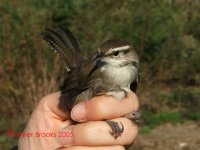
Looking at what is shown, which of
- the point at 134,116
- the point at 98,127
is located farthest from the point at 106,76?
the point at 98,127

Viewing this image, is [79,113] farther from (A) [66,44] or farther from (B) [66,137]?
(A) [66,44]

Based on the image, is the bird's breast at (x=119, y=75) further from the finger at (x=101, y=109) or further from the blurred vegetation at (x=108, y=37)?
the blurred vegetation at (x=108, y=37)

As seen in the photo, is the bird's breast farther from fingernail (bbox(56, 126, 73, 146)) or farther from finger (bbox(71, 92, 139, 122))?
fingernail (bbox(56, 126, 73, 146))

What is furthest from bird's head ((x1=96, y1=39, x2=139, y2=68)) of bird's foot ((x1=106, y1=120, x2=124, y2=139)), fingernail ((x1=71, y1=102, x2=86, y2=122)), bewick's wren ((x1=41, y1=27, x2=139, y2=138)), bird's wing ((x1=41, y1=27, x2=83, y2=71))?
bird's wing ((x1=41, y1=27, x2=83, y2=71))

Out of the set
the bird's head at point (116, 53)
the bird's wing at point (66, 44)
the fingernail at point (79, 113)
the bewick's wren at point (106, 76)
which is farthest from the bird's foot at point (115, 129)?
the bird's wing at point (66, 44)

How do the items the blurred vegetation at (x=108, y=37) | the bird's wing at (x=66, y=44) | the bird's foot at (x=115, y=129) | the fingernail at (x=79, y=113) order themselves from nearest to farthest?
the bird's foot at (x=115, y=129) → the fingernail at (x=79, y=113) → the bird's wing at (x=66, y=44) → the blurred vegetation at (x=108, y=37)

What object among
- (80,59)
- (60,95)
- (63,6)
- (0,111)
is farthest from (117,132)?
(63,6)
